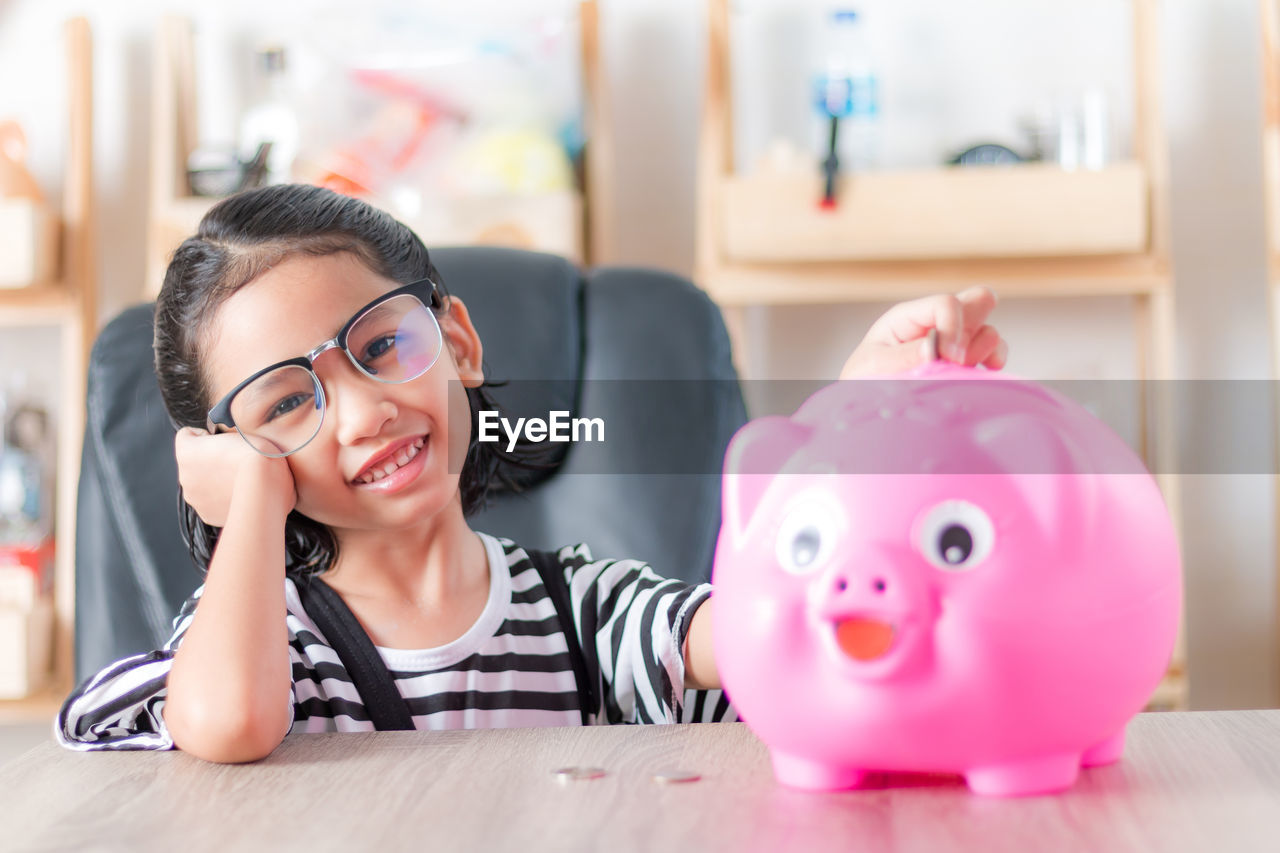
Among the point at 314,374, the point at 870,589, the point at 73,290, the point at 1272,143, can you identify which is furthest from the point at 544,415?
the point at 1272,143

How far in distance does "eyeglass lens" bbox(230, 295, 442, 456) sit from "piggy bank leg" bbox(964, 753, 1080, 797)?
497 millimetres

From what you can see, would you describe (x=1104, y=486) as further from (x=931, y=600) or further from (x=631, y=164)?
(x=631, y=164)

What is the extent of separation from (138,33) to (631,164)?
97 centimetres

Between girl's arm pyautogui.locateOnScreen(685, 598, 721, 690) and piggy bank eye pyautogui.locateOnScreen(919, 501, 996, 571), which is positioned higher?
piggy bank eye pyautogui.locateOnScreen(919, 501, 996, 571)

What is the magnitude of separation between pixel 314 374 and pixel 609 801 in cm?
42

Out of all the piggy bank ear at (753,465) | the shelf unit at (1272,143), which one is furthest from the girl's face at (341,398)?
the shelf unit at (1272,143)

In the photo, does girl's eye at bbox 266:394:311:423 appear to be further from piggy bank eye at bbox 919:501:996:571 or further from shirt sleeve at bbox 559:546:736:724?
piggy bank eye at bbox 919:501:996:571

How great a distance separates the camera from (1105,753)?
0.54 metres

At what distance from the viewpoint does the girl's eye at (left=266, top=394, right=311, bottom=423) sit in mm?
817

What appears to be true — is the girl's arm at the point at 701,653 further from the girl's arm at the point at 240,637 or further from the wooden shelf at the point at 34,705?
the wooden shelf at the point at 34,705

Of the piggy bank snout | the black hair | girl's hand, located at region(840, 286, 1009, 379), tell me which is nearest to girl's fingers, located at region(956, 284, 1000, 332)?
girl's hand, located at region(840, 286, 1009, 379)

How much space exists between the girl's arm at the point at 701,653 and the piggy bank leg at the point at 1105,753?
1.25 feet

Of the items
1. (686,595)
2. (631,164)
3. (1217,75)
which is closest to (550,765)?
(686,595)

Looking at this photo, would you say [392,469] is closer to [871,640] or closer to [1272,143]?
[871,640]
